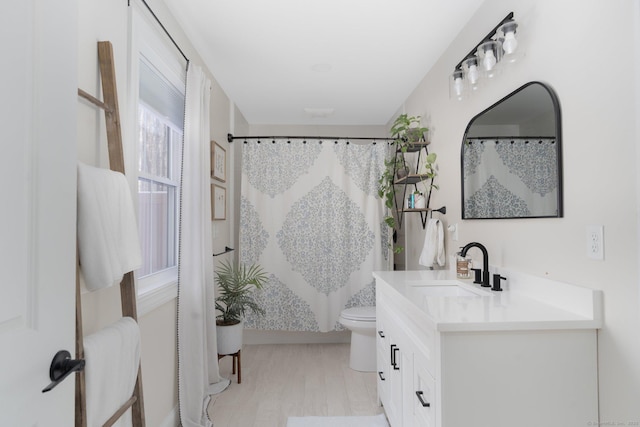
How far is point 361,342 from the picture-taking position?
2941 millimetres

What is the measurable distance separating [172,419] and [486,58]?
2.45 m

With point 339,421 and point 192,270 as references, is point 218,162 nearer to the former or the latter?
point 192,270

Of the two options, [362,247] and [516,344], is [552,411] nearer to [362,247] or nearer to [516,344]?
[516,344]

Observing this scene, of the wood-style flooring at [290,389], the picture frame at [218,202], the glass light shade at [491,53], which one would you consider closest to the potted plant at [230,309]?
the wood-style flooring at [290,389]

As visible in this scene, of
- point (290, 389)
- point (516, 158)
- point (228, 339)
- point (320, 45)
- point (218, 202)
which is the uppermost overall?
point (320, 45)

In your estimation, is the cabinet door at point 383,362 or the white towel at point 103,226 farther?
the cabinet door at point 383,362

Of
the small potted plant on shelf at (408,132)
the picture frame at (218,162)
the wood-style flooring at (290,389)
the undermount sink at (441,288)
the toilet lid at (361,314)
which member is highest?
the small potted plant on shelf at (408,132)

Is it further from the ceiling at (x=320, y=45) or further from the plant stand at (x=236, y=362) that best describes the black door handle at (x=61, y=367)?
the plant stand at (x=236, y=362)

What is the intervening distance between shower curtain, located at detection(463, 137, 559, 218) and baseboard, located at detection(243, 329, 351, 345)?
2066mm

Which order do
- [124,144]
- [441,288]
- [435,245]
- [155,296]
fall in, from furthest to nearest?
[435,245], [441,288], [155,296], [124,144]

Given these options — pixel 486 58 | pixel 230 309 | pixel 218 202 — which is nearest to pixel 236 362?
pixel 230 309

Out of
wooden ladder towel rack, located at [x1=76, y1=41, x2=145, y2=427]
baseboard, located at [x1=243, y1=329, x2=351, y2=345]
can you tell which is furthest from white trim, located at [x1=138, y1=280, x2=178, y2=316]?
baseboard, located at [x1=243, y1=329, x2=351, y2=345]

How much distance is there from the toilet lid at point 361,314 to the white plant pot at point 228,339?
0.86 metres

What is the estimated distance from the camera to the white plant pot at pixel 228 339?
2.65 metres
